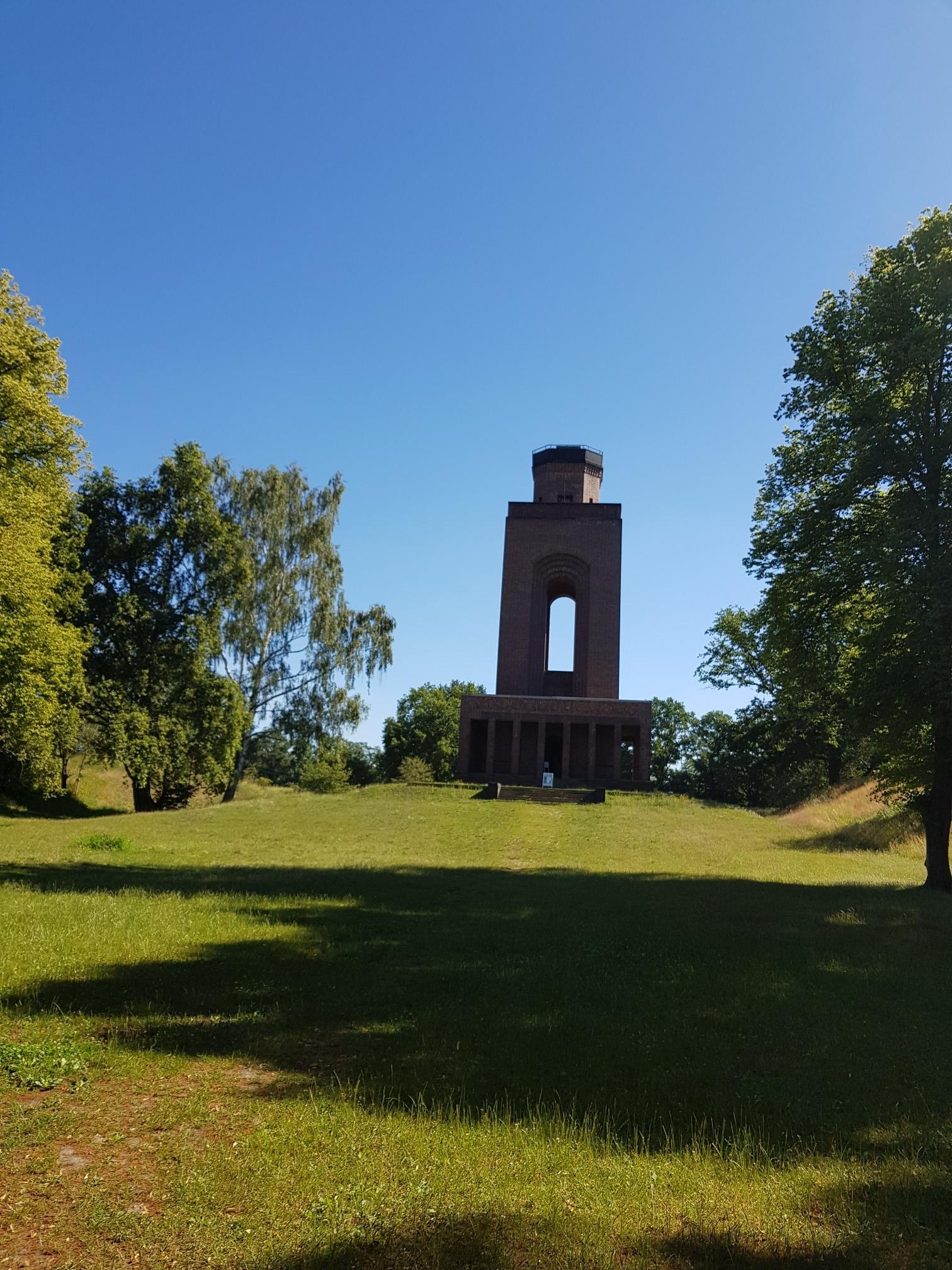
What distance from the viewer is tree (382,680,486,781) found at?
237ft

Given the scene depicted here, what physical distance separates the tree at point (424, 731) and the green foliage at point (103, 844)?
52.0 meters

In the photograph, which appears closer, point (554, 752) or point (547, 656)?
point (554, 752)

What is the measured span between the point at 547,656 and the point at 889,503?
3764cm

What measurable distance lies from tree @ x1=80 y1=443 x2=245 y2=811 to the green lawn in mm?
20065

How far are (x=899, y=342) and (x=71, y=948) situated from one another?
51.6 ft

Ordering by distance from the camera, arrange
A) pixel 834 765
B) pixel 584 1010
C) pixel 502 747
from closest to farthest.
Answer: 1. pixel 584 1010
2. pixel 502 747
3. pixel 834 765

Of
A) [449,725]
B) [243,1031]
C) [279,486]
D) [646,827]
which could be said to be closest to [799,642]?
[646,827]

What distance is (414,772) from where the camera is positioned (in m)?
42.3

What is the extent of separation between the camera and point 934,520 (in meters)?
14.2

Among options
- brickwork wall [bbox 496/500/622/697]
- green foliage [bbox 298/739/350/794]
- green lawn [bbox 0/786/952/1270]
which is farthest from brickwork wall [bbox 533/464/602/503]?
green lawn [bbox 0/786/952/1270]

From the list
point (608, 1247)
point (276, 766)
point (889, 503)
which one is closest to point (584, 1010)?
point (608, 1247)

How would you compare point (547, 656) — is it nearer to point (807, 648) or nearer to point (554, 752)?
point (554, 752)

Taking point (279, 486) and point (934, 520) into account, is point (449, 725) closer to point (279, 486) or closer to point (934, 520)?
point (279, 486)

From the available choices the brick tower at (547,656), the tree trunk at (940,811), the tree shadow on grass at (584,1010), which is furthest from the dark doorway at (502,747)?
the tree shadow on grass at (584,1010)
